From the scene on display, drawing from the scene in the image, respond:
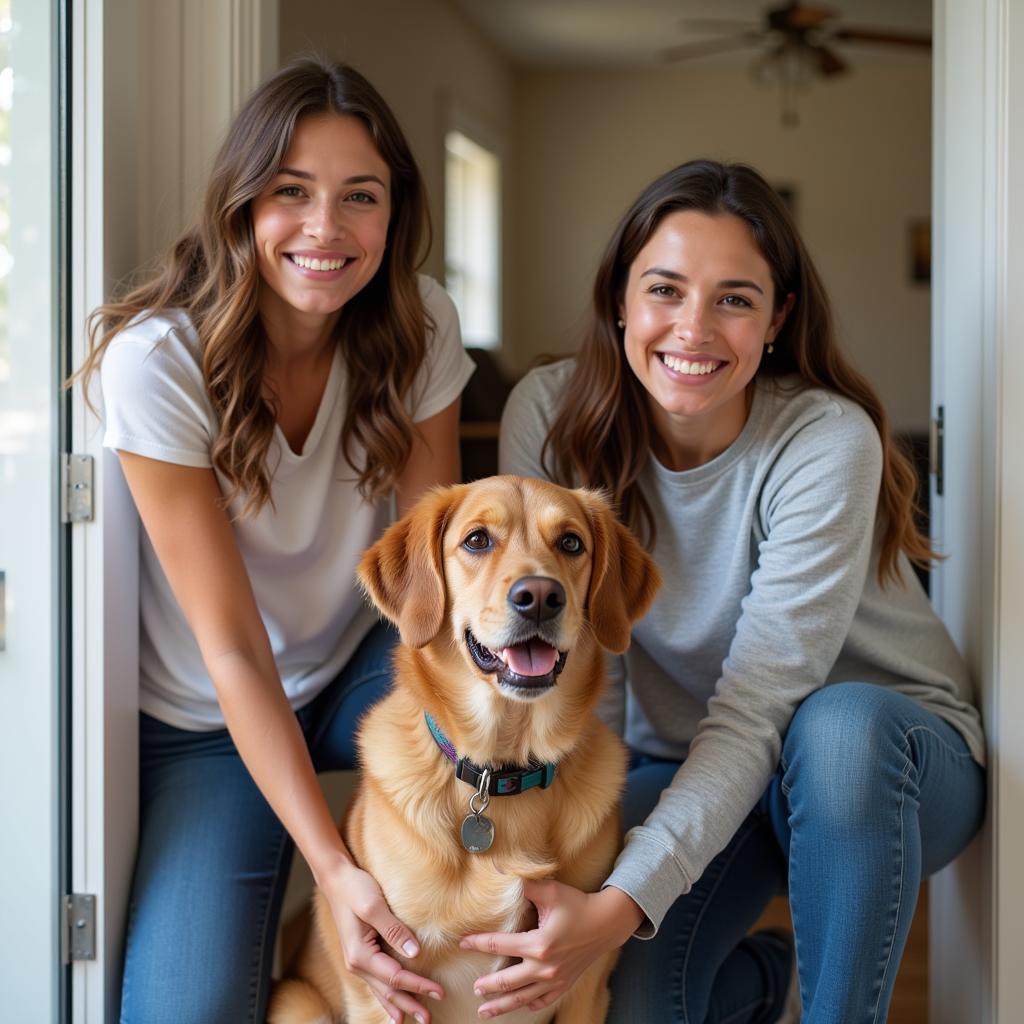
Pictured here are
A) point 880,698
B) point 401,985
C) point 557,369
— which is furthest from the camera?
point 557,369

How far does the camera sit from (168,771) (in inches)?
72.6

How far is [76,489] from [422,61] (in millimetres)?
4647

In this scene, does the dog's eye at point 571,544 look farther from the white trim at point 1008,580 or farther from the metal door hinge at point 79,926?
the metal door hinge at point 79,926

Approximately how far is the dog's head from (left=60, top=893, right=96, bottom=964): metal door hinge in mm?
729

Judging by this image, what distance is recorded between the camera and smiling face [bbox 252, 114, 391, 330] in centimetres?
166

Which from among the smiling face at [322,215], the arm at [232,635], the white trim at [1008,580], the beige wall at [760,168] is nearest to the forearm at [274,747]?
the arm at [232,635]

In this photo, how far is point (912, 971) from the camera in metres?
2.45

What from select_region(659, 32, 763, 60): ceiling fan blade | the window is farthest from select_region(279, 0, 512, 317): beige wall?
select_region(659, 32, 763, 60): ceiling fan blade

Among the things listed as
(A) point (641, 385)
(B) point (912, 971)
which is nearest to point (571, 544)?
(A) point (641, 385)

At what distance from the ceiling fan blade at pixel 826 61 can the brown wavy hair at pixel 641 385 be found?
4.16 meters

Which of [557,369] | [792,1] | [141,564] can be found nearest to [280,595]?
[141,564]

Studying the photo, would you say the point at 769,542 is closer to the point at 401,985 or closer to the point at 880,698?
the point at 880,698

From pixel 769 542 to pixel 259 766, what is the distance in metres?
0.84

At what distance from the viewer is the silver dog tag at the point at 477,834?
1.43 meters
